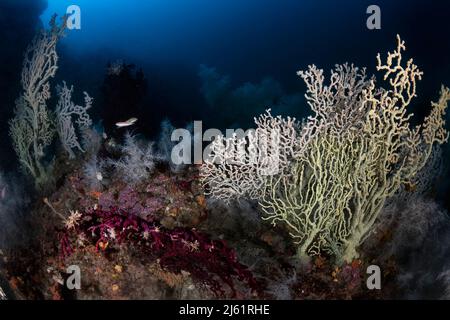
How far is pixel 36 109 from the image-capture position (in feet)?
24.9

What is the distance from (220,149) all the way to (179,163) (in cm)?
154

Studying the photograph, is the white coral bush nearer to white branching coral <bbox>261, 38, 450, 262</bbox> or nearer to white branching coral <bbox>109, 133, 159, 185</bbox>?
white branching coral <bbox>109, 133, 159, 185</bbox>

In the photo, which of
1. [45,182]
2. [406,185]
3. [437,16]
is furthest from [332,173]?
[437,16]

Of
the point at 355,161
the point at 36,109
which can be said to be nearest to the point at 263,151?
the point at 355,161

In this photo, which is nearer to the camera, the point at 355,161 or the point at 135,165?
the point at 355,161

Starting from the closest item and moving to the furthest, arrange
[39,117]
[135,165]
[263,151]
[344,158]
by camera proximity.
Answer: [344,158], [263,151], [135,165], [39,117]

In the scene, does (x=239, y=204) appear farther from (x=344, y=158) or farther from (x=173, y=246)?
(x=344, y=158)

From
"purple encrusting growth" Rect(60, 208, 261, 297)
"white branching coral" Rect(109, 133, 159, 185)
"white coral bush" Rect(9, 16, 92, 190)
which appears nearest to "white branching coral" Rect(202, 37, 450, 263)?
"purple encrusting growth" Rect(60, 208, 261, 297)

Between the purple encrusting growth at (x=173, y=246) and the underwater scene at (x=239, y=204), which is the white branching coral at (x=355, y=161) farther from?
the purple encrusting growth at (x=173, y=246)

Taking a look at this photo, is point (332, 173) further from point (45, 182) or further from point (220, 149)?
point (45, 182)

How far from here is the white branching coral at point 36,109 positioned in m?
7.44

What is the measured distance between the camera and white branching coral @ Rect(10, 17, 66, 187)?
7438 millimetres

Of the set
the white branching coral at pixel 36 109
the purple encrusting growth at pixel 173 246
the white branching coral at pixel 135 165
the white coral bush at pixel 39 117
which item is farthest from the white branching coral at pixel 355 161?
the white branching coral at pixel 36 109

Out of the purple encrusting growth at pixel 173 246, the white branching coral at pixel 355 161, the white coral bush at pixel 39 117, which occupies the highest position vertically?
the white coral bush at pixel 39 117
